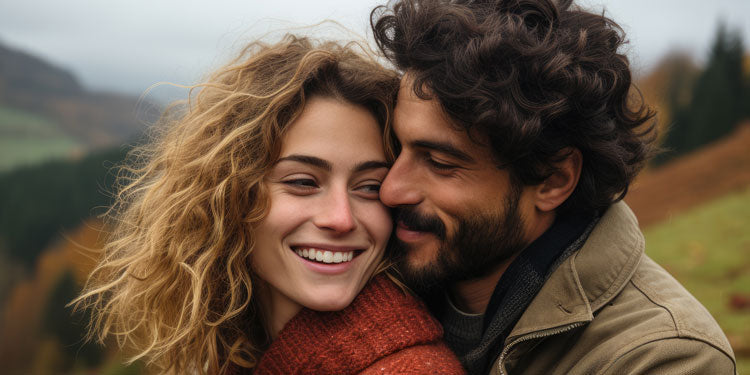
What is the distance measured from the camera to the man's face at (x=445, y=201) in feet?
9.10

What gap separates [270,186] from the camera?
8.63 feet

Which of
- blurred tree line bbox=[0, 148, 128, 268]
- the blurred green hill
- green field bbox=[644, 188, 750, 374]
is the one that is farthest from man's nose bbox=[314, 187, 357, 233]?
the blurred green hill

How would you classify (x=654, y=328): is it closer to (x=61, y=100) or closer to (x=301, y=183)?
(x=301, y=183)

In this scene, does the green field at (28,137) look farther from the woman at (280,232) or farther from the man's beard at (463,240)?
the man's beard at (463,240)

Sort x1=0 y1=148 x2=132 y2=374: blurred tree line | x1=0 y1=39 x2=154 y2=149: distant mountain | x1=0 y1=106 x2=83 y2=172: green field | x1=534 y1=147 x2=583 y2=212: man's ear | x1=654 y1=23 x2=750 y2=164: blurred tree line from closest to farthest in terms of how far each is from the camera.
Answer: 1. x1=534 y1=147 x2=583 y2=212: man's ear
2. x1=654 y1=23 x2=750 y2=164: blurred tree line
3. x1=0 y1=148 x2=132 y2=374: blurred tree line
4. x1=0 y1=106 x2=83 y2=172: green field
5. x1=0 y1=39 x2=154 y2=149: distant mountain

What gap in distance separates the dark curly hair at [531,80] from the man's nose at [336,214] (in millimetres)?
610

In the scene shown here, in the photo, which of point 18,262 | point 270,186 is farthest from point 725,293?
point 18,262

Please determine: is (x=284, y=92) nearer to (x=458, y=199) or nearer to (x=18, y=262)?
(x=458, y=199)

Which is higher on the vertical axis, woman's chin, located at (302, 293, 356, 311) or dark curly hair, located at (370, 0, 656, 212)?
dark curly hair, located at (370, 0, 656, 212)

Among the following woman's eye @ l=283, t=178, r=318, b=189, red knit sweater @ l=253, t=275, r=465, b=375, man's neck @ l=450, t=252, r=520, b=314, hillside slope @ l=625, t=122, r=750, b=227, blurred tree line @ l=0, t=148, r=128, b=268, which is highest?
woman's eye @ l=283, t=178, r=318, b=189

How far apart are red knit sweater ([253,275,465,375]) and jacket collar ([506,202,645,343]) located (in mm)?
394

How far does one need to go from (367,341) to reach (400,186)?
0.70 m

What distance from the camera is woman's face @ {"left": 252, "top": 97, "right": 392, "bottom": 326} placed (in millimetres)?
2561

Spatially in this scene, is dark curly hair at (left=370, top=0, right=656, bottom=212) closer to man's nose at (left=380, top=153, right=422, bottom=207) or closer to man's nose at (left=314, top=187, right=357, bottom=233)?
man's nose at (left=380, top=153, right=422, bottom=207)
